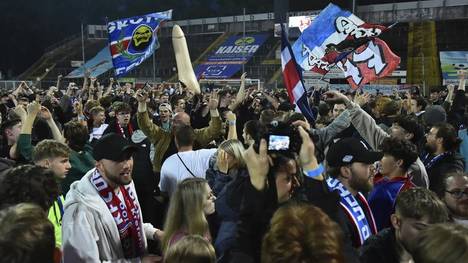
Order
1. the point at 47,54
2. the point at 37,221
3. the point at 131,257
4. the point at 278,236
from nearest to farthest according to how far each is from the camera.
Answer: the point at 278,236 → the point at 37,221 → the point at 131,257 → the point at 47,54

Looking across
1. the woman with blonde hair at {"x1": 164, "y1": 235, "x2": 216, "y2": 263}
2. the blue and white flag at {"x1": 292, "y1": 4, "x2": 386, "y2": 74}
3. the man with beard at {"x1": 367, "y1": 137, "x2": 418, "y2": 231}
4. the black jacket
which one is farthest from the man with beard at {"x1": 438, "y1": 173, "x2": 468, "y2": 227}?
the blue and white flag at {"x1": 292, "y1": 4, "x2": 386, "y2": 74}

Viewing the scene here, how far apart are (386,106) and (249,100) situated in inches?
140

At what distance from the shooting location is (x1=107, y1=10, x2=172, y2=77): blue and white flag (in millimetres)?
11719

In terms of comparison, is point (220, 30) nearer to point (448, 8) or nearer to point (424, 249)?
point (448, 8)

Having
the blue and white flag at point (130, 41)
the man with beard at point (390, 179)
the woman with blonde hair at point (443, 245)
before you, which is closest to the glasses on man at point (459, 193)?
the man with beard at point (390, 179)

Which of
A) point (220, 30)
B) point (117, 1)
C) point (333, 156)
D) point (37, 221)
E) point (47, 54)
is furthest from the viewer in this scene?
point (117, 1)

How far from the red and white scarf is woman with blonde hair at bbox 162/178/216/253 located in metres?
0.19

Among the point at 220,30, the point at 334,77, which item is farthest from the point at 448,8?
the point at 220,30

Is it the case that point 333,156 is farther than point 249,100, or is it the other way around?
point 249,100

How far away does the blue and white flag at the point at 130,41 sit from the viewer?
11719mm

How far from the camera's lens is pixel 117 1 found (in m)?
62.2

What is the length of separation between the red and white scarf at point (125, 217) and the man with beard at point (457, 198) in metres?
2.08

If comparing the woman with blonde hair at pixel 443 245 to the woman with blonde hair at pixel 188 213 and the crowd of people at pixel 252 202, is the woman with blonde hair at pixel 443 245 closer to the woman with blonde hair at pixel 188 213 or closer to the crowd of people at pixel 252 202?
the crowd of people at pixel 252 202

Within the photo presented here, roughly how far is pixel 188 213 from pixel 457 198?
179 centimetres
